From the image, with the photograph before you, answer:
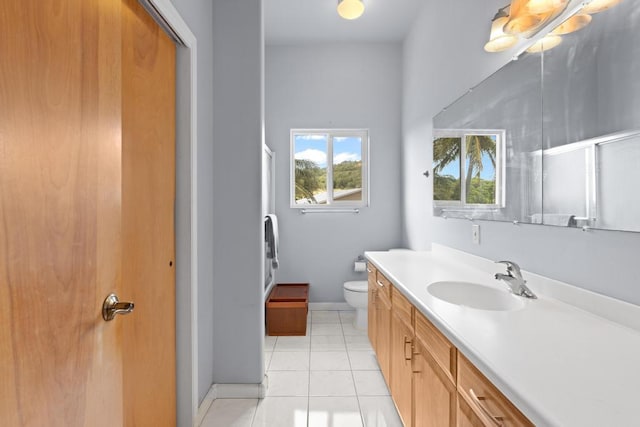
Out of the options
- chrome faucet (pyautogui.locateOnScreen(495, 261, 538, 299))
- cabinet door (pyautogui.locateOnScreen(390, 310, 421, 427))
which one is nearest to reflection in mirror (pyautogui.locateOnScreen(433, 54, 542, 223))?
chrome faucet (pyautogui.locateOnScreen(495, 261, 538, 299))

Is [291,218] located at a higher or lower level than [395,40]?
lower

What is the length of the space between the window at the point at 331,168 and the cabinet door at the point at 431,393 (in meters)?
2.42

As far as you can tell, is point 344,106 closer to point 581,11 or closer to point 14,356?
point 581,11

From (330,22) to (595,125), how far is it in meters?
2.74

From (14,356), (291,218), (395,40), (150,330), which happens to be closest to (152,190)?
(150,330)

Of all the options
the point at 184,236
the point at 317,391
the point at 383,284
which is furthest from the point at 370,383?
the point at 184,236

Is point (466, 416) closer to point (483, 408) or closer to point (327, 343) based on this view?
point (483, 408)

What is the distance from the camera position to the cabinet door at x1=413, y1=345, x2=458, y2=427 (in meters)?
1.00

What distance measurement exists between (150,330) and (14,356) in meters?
0.71

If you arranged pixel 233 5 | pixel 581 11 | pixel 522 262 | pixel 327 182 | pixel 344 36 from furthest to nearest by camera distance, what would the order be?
pixel 327 182 → pixel 344 36 → pixel 233 5 → pixel 522 262 → pixel 581 11

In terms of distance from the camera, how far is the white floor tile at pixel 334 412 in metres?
1.69

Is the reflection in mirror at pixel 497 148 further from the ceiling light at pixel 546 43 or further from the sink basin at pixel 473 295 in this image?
the sink basin at pixel 473 295

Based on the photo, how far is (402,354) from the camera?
59.7 inches

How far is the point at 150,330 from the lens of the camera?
1.32 meters
